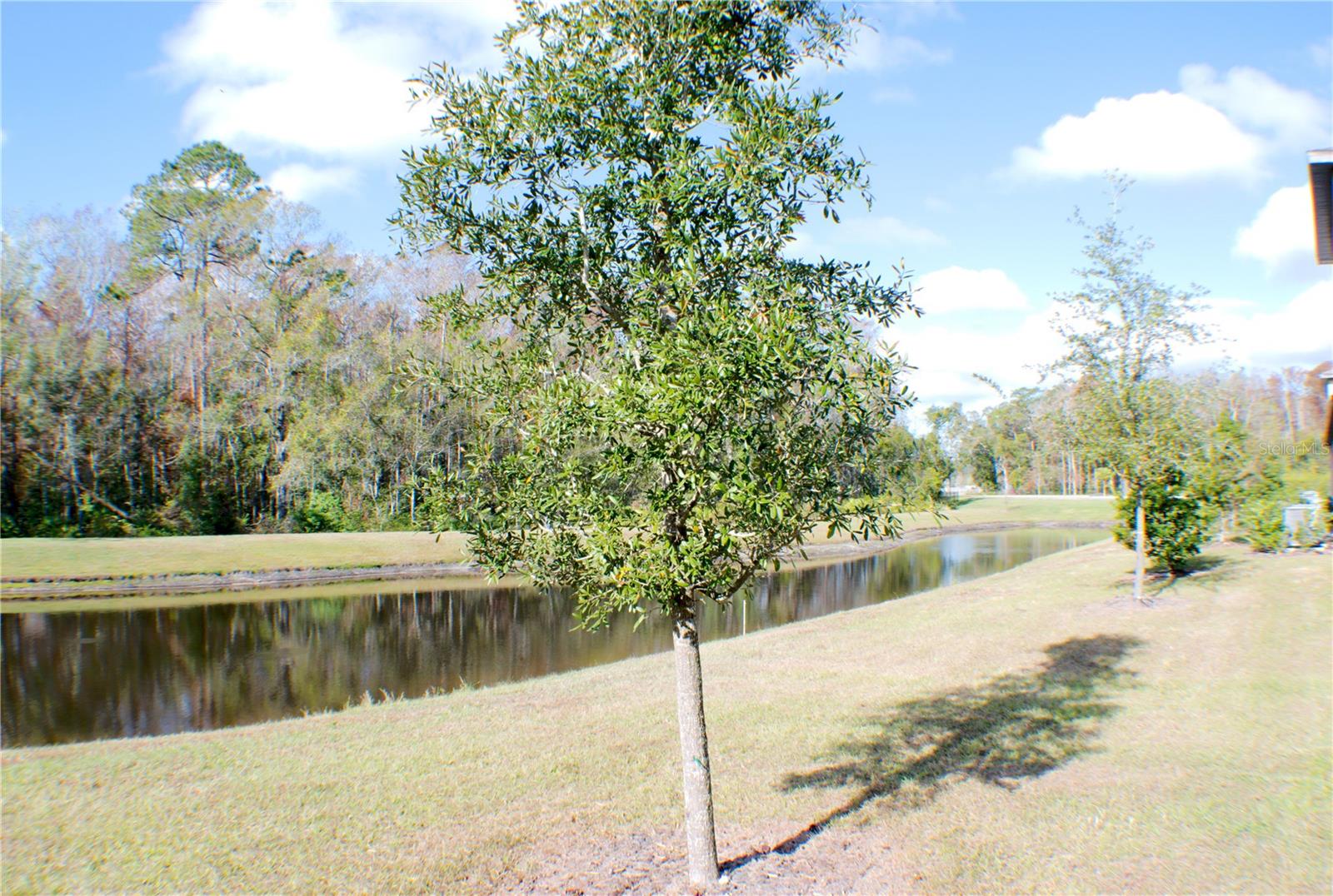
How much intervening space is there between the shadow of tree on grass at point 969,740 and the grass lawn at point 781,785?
0.05 m

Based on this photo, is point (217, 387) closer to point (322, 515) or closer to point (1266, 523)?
point (322, 515)

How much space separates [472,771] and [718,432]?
600 cm

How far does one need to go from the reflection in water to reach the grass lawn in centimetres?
351

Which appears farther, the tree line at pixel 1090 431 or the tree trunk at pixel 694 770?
the tree line at pixel 1090 431

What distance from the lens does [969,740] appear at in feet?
33.6

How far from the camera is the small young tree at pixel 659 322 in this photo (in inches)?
231

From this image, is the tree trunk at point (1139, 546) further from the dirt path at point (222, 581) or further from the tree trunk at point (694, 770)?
the tree trunk at point (694, 770)

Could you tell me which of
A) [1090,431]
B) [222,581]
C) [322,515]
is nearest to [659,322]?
[1090,431]

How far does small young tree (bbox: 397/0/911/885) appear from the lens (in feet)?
19.2

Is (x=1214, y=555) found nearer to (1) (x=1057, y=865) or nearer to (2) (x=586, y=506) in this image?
(1) (x=1057, y=865)

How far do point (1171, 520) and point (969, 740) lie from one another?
13.1m

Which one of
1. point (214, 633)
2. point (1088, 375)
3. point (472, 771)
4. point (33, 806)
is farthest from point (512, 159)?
point (214, 633)

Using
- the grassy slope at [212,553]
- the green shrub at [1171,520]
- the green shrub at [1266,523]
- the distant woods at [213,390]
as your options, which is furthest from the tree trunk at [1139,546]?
the distant woods at [213,390]

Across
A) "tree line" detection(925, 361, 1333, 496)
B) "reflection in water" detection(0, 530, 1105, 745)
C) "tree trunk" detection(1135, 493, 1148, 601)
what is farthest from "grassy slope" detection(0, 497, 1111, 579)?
"tree trunk" detection(1135, 493, 1148, 601)
